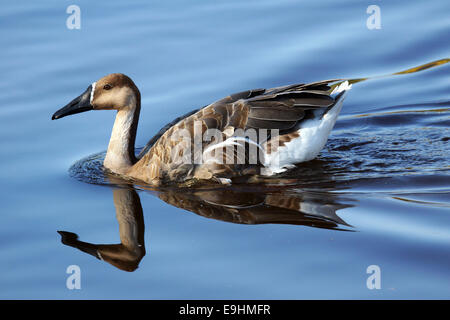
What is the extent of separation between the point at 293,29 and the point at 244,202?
16.6ft

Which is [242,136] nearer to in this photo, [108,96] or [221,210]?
[221,210]

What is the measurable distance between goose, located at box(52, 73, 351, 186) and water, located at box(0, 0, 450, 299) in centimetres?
30

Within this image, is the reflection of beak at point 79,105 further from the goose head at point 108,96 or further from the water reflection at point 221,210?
the water reflection at point 221,210

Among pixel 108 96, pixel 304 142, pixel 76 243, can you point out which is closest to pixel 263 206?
pixel 304 142

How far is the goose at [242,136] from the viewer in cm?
778

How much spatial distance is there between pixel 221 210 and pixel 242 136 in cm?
118

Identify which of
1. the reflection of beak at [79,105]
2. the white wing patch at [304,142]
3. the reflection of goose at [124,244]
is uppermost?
the reflection of beak at [79,105]

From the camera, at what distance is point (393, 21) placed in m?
11.8

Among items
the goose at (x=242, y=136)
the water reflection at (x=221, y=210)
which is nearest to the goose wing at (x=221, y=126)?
the goose at (x=242, y=136)

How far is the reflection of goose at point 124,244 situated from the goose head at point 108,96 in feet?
5.36

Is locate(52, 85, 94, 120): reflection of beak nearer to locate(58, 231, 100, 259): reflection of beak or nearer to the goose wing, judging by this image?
the goose wing

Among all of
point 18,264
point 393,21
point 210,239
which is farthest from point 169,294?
point 393,21

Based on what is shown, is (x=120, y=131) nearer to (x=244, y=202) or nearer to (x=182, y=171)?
(x=182, y=171)

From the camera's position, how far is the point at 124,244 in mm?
6379
